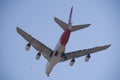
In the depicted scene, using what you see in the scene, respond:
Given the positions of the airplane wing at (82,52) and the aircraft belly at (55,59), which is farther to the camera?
the airplane wing at (82,52)

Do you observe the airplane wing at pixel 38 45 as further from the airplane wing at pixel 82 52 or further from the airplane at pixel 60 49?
the airplane wing at pixel 82 52

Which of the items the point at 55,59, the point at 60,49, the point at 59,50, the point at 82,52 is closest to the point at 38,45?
the point at 55,59

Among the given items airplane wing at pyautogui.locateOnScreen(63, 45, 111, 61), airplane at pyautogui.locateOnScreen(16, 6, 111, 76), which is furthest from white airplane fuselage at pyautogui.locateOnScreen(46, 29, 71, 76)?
airplane wing at pyautogui.locateOnScreen(63, 45, 111, 61)

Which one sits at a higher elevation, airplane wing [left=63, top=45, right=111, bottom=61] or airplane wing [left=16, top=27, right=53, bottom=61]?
airplane wing [left=16, top=27, right=53, bottom=61]

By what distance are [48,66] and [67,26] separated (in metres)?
9.99

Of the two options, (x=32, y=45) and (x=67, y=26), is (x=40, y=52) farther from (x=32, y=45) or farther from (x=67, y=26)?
(x=67, y=26)

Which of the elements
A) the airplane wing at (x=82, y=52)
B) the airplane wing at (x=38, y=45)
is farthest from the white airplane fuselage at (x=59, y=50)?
the airplane wing at (x=82, y=52)

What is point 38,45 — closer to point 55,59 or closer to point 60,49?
point 55,59

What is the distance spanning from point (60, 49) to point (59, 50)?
40 centimetres

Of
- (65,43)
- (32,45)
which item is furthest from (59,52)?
(32,45)

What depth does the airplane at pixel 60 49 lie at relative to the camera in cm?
4550

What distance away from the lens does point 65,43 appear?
46375mm

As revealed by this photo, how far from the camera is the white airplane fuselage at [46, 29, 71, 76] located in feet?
148

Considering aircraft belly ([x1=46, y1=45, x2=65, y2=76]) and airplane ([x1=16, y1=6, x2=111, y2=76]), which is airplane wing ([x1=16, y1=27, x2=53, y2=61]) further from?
aircraft belly ([x1=46, y1=45, x2=65, y2=76])
